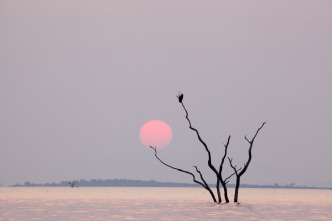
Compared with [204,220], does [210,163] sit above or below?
above

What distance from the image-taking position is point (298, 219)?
32.2 m

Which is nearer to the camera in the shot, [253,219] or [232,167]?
[253,219]

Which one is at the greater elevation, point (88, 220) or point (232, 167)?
point (232, 167)

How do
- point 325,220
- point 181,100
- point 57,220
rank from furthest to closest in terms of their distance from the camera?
point 181,100 → point 325,220 → point 57,220

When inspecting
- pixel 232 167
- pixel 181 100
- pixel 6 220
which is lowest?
pixel 6 220

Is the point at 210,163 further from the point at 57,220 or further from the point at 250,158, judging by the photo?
the point at 57,220

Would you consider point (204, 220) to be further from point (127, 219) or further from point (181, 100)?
point (181, 100)

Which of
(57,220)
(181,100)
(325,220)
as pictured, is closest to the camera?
(57,220)

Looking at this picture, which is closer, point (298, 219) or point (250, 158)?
point (298, 219)

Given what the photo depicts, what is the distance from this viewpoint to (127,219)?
30812 mm

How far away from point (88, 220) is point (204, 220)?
5912 mm

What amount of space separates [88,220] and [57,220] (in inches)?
61.6

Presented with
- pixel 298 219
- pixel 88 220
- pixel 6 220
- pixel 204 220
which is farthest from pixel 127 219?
pixel 298 219

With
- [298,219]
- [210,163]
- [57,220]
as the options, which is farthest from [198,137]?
[57,220]
